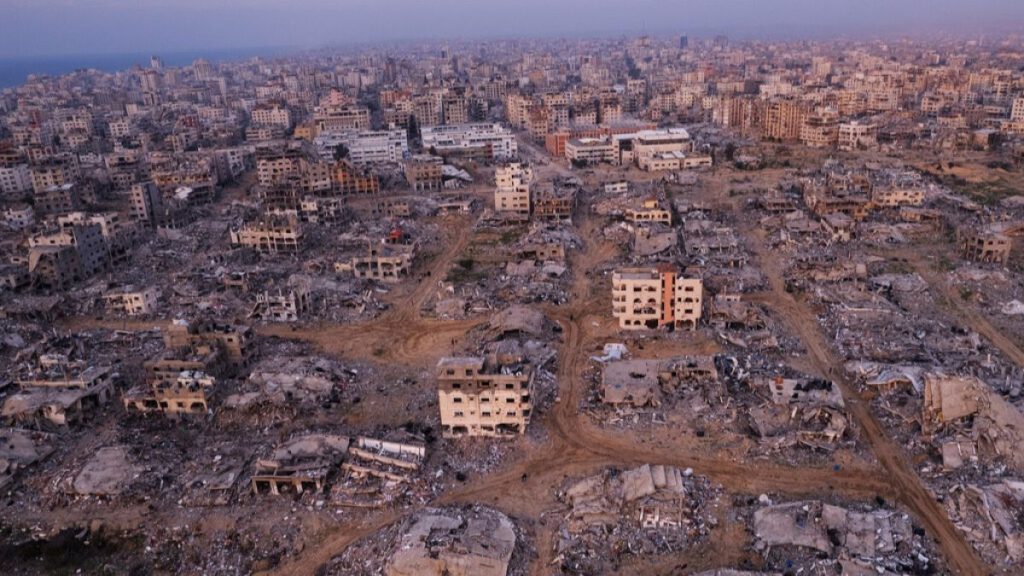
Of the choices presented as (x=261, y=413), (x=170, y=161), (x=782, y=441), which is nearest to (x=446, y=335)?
(x=261, y=413)

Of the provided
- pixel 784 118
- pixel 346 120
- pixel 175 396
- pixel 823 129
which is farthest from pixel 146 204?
pixel 823 129

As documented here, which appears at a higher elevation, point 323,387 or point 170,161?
point 170,161

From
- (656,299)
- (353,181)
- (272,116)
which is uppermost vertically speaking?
(272,116)

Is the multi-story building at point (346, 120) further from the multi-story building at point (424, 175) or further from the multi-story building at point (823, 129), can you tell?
the multi-story building at point (823, 129)

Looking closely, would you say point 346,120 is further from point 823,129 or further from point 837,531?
point 837,531

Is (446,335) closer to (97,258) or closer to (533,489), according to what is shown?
(533,489)

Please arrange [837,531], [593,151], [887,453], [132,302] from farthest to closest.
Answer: [593,151] → [132,302] → [887,453] → [837,531]
